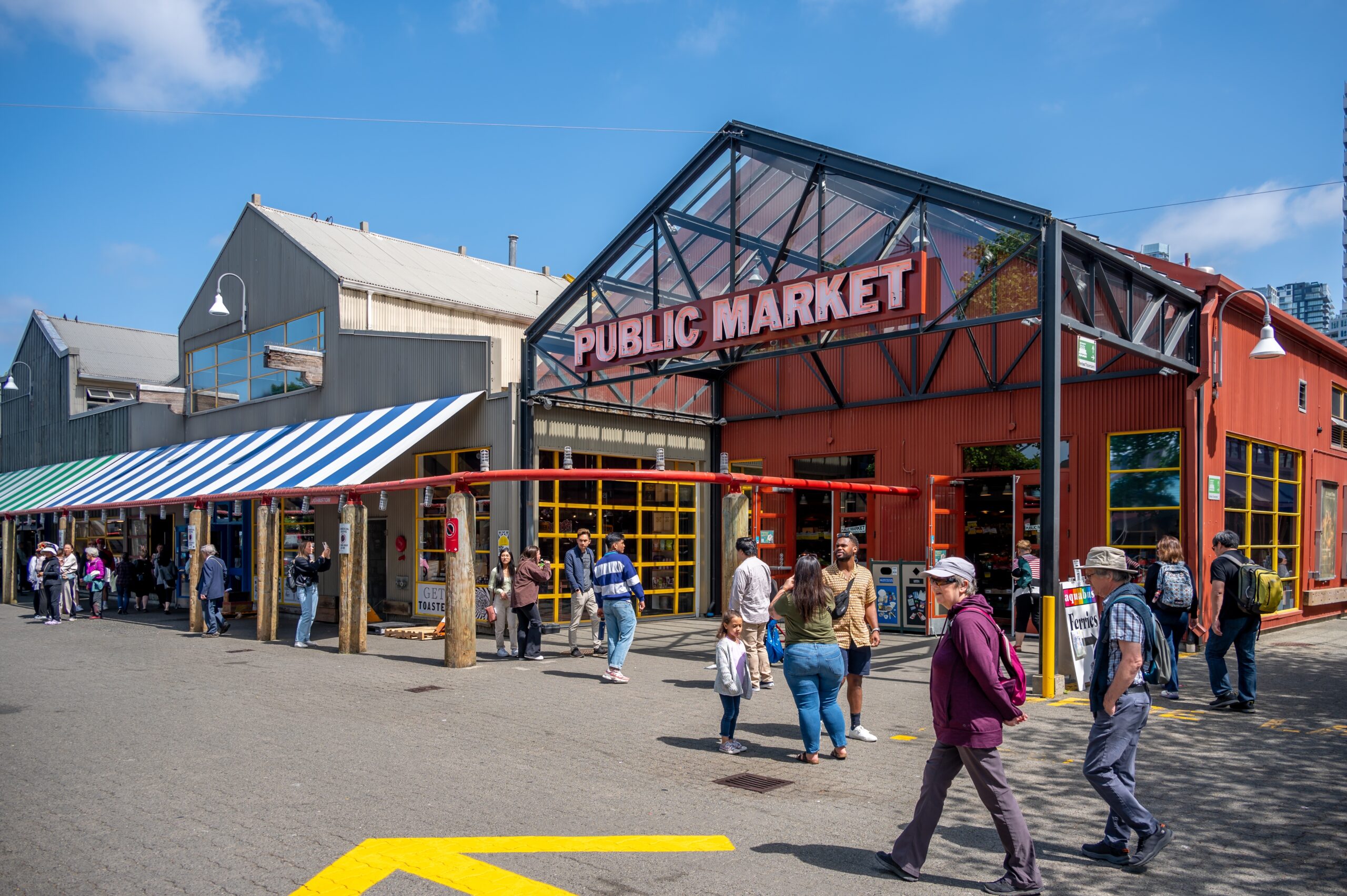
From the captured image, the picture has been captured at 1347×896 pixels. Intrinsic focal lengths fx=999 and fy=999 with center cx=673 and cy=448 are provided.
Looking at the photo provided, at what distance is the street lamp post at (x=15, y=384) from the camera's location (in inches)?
1453

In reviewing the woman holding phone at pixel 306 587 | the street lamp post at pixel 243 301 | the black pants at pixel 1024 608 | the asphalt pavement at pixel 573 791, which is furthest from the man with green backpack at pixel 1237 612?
the street lamp post at pixel 243 301

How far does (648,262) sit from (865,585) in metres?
9.66

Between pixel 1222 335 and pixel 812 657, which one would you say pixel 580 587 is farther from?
pixel 1222 335

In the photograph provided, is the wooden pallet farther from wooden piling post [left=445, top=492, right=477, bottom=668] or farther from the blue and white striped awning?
wooden piling post [left=445, top=492, right=477, bottom=668]

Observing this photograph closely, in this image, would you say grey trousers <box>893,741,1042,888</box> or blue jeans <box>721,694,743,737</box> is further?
blue jeans <box>721,694,743,737</box>

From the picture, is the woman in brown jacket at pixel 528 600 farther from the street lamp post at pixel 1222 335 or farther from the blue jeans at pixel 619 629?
the street lamp post at pixel 1222 335

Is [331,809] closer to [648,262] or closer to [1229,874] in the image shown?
[1229,874]

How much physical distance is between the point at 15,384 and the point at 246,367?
19.1 m

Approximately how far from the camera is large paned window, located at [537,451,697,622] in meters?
17.9

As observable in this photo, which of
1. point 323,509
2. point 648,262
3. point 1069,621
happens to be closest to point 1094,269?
point 1069,621

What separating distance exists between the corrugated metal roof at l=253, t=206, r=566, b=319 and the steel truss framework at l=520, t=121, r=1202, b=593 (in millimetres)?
6217

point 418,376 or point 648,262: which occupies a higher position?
point 648,262

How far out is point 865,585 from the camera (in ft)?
28.6

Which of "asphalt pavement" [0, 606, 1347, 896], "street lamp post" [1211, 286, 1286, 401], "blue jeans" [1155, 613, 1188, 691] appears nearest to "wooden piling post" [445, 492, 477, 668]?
"asphalt pavement" [0, 606, 1347, 896]
